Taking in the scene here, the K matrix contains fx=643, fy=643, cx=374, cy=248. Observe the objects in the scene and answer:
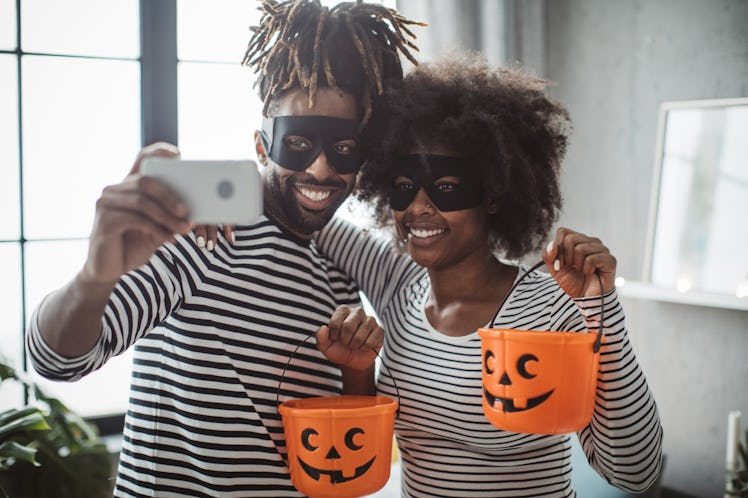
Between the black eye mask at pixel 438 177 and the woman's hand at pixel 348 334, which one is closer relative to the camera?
the woman's hand at pixel 348 334

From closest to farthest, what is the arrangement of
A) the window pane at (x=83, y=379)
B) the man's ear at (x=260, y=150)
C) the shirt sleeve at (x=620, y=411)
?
the shirt sleeve at (x=620, y=411)
the man's ear at (x=260, y=150)
the window pane at (x=83, y=379)

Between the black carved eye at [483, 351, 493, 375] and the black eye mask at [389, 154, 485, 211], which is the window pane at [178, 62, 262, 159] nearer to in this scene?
the black eye mask at [389, 154, 485, 211]

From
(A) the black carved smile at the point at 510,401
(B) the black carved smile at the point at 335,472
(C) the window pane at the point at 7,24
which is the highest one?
(C) the window pane at the point at 7,24

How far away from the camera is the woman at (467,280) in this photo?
1.15 m

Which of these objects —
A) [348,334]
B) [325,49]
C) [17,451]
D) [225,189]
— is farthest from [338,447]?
[17,451]

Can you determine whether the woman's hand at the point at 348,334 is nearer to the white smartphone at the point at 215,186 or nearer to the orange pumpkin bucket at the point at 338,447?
the orange pumpkin bucket at the point at 338,447

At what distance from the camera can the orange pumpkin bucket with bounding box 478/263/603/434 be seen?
873 millimetres

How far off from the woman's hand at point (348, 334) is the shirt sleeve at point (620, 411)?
0.33 meters

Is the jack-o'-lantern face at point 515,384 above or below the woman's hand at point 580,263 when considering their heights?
below

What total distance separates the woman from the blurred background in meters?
1.19

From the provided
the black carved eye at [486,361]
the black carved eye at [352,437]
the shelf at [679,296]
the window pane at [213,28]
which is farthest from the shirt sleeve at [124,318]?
the shelf at [679,296]

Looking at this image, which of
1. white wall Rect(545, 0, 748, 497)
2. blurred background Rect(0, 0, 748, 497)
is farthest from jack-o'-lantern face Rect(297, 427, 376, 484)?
blurred background Rect(0, 0, 748, 497)

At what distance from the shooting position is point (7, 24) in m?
2.15

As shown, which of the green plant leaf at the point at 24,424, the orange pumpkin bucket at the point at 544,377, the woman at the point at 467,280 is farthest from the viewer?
the green plant leaf at the point at 24,424
